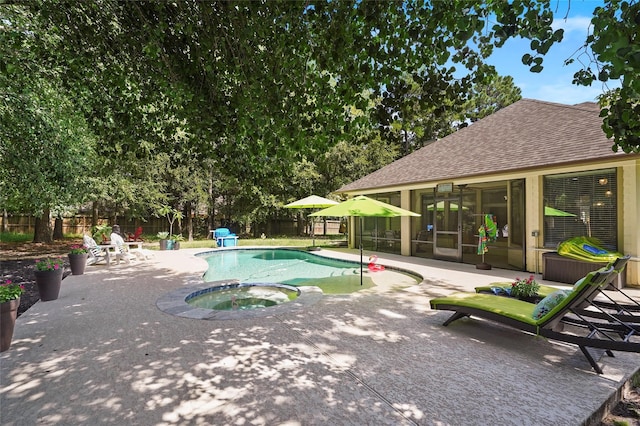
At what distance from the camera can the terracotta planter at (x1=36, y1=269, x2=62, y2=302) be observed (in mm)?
6621

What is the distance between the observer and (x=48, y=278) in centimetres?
664

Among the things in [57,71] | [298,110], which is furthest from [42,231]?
[298,110]

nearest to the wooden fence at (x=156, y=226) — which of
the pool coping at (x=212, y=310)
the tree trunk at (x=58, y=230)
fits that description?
the tree trunk at (x=58, y=230)

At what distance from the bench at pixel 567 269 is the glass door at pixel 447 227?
3.74m

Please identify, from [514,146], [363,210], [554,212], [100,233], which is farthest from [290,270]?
[100,233]

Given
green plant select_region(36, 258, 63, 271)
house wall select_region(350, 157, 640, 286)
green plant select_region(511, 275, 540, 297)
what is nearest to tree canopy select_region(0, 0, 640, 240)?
green plant select_region(511, 275, 540, 297)

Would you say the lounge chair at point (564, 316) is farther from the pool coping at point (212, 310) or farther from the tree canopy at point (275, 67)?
the pool coping at point (212, 310)

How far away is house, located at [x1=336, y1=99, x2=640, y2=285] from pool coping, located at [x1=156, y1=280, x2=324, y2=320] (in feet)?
23.7

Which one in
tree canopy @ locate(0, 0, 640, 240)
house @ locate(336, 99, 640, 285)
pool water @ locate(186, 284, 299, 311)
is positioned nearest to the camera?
tree canopy @ locate(0, 0, 640, 240)

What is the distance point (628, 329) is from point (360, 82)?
4.50 metres

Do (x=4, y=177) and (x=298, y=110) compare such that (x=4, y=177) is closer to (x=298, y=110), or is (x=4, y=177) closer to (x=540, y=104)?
(x=298, y=110)

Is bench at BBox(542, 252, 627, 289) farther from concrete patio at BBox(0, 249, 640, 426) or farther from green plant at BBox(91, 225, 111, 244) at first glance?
green plant at BBox(91, 225, 111, 244)

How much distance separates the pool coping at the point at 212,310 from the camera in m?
5.64

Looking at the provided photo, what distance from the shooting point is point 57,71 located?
244 inches
